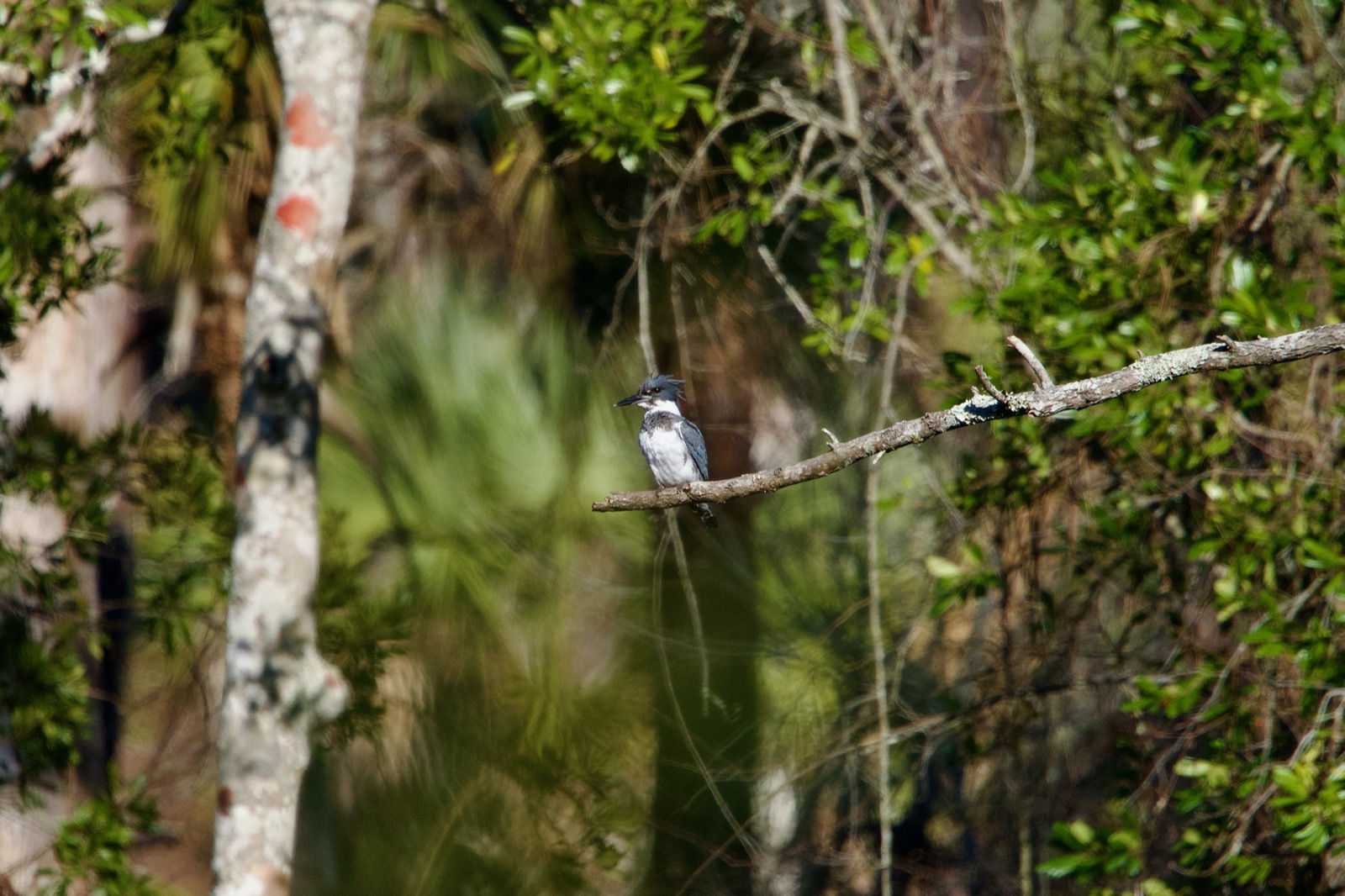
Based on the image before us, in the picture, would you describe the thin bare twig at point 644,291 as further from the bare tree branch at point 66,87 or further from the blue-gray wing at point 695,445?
the bare tree branch at point 66,87

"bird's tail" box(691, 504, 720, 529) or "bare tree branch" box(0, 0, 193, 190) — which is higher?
"bare tree branch" box(0, 0, 193, 190)

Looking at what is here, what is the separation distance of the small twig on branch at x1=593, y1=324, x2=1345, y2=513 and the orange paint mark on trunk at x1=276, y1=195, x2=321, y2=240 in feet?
7.61

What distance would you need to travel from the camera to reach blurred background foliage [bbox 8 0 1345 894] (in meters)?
3.62

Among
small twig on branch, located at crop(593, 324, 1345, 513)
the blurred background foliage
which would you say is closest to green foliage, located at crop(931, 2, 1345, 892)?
the blurred background foliage

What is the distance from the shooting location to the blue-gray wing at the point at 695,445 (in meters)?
4.32

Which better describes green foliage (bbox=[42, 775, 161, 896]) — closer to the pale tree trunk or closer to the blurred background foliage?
the blurred background foliage

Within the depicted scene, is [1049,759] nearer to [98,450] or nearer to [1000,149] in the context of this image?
[1000,149]

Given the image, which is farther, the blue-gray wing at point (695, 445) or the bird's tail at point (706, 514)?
the blue-gray wing at point (695, 445)

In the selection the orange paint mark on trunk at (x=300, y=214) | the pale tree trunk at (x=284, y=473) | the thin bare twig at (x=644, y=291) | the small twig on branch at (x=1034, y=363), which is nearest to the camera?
the small twig on branch at (x=1034, y=363)

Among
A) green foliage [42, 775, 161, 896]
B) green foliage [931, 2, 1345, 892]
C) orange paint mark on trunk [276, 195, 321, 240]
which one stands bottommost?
green foliage [42, 775, 161, 896]

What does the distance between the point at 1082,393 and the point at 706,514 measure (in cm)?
240

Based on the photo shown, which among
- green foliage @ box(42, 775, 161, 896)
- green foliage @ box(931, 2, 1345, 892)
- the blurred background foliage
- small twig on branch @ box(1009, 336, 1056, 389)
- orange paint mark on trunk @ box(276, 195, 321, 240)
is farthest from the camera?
green foliage @ box(42, 775, 161, 896)

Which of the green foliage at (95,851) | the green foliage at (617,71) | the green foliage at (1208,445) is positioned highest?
the green foliage at (617,71)

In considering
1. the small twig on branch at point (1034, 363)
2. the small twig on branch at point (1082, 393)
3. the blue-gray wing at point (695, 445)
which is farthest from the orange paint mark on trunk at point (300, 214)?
the small twig on branch at point (1034, 363)
